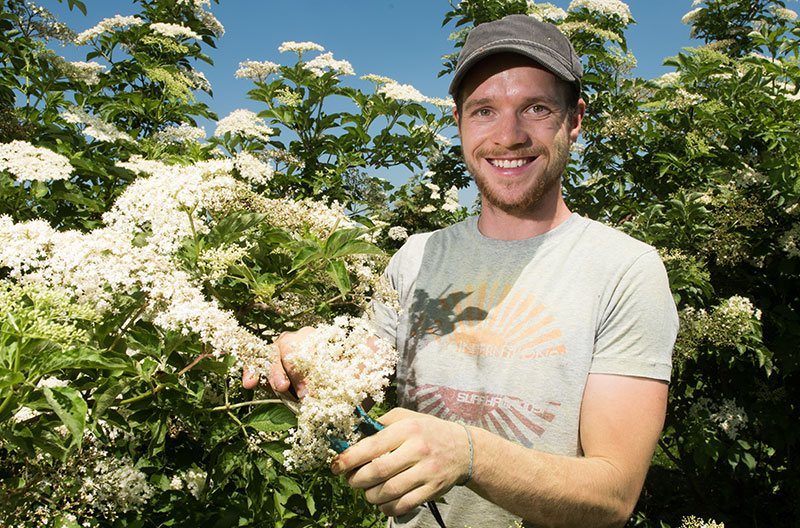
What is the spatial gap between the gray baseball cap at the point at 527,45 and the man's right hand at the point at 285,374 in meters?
1.35

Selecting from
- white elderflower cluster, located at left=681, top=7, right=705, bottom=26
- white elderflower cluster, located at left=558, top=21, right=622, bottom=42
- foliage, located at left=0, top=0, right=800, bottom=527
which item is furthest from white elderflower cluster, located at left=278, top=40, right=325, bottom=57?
white elderflower cluster, located at left=681, top=7, right=705, bottom=26

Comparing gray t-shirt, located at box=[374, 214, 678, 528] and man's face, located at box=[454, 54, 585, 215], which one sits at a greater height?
man's face, located at box=[454, 54, 585, 215]

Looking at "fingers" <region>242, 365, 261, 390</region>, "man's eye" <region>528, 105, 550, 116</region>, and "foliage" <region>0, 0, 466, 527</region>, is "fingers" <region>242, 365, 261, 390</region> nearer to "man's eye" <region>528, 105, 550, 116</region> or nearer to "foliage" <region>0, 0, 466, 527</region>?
"foliage" <region>0, 0, 466, 527</region>

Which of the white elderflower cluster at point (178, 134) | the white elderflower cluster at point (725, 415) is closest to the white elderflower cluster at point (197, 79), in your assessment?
the white elderflower cluster at point (178, 134)

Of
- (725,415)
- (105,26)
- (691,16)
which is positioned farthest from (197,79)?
(691,16)

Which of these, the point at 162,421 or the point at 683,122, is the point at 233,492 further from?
the point at 683,122

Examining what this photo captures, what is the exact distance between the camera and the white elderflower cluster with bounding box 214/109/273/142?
3258mm

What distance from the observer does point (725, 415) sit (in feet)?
13.4

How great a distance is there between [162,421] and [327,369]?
23.0 inches

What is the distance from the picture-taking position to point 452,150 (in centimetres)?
555

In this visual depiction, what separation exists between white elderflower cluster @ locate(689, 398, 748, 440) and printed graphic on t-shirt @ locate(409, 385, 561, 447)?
2.91 m

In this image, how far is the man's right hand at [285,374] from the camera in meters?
1.48

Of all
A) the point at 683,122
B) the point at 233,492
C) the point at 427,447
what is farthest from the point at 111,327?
the point at 683,122

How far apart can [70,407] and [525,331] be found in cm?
144
